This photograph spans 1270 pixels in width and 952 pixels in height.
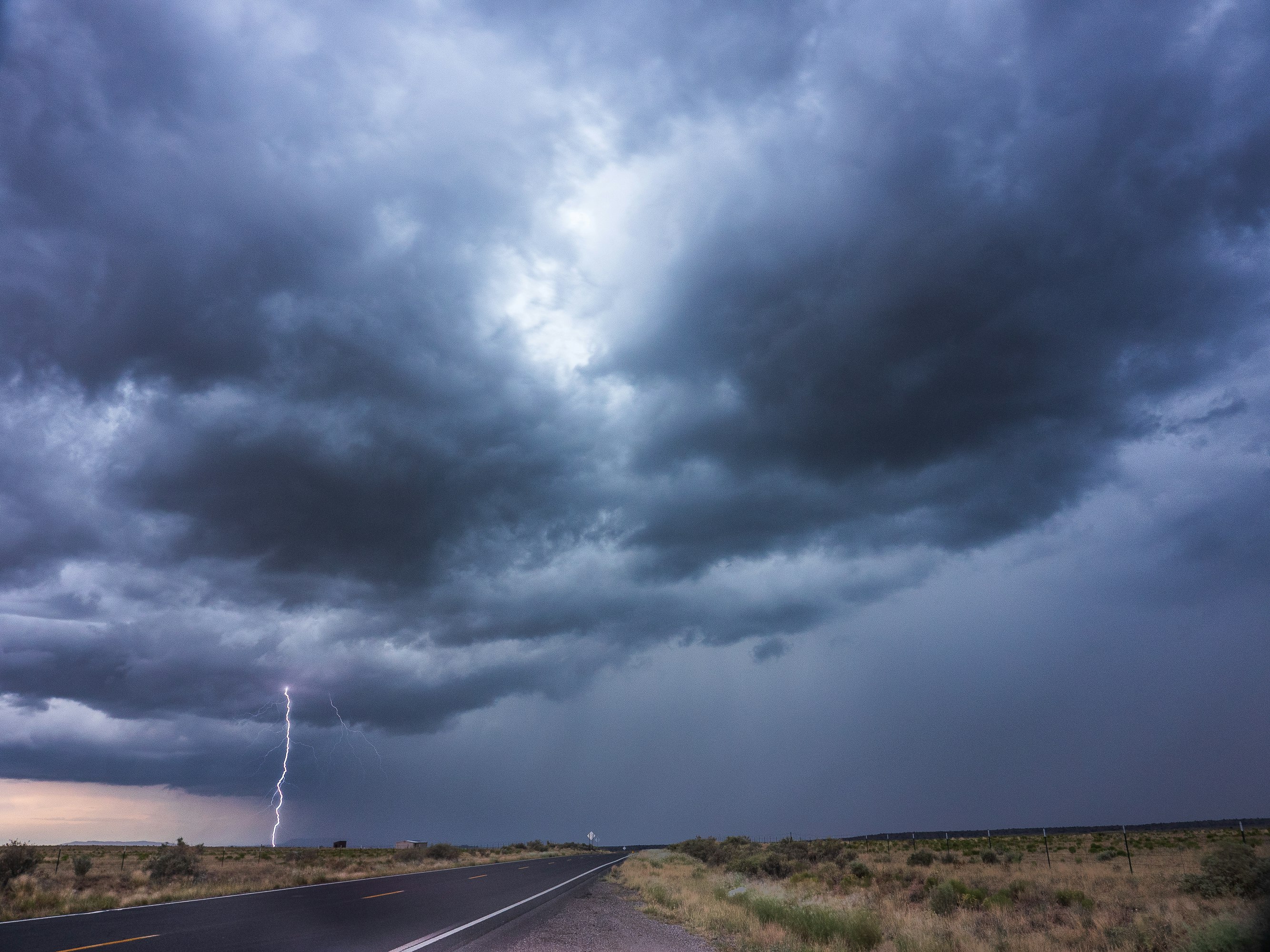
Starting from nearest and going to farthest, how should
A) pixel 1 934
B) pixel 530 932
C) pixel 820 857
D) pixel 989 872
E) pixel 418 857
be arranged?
pixel 1 934
pixel 530 932
pixel 989 872
pixel 820 857
pixel 418 857

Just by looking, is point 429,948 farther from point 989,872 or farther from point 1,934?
point 989,872

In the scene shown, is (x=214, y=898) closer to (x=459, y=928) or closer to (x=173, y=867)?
(x=459, y=928)

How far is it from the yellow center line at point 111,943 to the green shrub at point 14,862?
A: 14007 mm

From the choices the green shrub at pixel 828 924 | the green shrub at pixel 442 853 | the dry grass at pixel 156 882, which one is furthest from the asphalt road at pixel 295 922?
the green shrub at pixel 442 853

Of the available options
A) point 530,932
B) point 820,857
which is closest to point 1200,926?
point 530,932

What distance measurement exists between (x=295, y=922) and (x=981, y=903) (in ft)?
61.7

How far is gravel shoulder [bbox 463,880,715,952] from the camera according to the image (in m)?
13.6

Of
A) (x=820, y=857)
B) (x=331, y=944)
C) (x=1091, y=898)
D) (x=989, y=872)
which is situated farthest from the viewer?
(x=820, y=857)

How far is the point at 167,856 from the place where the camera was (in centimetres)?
3494

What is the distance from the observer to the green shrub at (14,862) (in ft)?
73.2

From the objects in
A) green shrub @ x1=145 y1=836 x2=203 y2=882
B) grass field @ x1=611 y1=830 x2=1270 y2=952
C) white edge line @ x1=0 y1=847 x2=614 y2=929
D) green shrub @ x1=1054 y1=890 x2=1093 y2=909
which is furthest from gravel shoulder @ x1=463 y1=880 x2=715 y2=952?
green shrub @ x1=145 y1=836 x2=203 y2=882

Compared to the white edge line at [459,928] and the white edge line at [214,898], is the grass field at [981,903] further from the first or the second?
the white edge line at [214,898]

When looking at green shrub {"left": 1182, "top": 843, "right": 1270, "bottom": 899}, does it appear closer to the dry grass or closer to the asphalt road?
the asphalt road

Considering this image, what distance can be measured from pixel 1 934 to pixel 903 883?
29.7 metres
